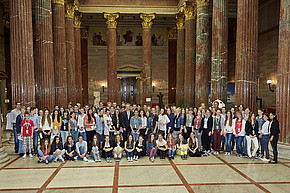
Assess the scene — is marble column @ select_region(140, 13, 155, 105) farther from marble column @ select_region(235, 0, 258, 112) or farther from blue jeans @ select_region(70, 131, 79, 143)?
blue jeans @ select_region(70, 131, 79, 143)

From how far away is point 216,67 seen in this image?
12570 mm

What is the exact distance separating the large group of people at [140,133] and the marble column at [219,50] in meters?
3.13

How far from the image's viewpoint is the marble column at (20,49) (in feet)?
32.2

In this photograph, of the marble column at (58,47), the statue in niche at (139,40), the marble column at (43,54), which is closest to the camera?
the marble column at (43,54)

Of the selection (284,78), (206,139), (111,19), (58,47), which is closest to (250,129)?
(206,139)

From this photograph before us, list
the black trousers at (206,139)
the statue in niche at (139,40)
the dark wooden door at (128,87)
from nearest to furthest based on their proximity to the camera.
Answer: the black trousers at (206,139) → the statue in niche at (139,40) → the dark wooden door at (128,87)

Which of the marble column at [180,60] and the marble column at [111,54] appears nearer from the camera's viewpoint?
the marble column at [111,54]

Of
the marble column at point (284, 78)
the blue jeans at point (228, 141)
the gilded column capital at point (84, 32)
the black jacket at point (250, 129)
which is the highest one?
the gilded column capital at point (84, 32)

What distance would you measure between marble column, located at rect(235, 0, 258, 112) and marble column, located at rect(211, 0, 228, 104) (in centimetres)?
224

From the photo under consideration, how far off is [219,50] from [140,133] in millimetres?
6756

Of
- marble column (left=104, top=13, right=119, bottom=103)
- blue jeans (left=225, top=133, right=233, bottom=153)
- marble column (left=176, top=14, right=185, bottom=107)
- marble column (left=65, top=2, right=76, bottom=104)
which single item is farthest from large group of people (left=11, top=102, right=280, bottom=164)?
marble column (left=176, top=14, right=185, bottom=107)

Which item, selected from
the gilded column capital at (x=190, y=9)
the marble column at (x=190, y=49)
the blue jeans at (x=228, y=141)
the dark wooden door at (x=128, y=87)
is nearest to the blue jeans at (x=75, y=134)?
the blue jeans at (x=228, y=141)

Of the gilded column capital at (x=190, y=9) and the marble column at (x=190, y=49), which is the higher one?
the gilded column capital at (x=190, y=9)

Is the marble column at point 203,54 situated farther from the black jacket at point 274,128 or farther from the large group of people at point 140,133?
the black jacket at point 274,128
